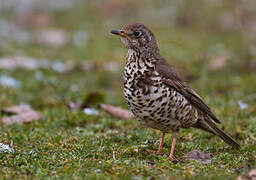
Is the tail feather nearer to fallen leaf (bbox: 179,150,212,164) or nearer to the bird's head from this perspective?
fallen leaf (bbox: 179,150,212,164)

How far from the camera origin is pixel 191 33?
13.9m

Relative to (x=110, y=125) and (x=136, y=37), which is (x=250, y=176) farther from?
(x=110, y=125)

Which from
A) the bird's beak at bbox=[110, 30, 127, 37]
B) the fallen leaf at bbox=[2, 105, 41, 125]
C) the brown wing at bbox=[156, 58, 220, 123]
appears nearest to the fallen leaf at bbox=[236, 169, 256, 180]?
the brown wing at bbox=[156, 58, 220, 123]

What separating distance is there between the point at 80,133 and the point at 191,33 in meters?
8.76

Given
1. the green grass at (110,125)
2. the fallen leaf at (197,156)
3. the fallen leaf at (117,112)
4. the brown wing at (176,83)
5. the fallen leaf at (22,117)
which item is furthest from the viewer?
the fallen leaf at (117,112)

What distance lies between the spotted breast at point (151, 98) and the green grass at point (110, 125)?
0.38m

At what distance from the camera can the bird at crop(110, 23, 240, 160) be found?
475 cm

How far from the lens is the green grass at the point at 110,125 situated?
4.25 meters

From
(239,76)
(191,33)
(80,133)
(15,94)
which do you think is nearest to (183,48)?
(191,33)

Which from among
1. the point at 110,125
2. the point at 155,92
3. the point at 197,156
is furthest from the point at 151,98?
the point at 110,125

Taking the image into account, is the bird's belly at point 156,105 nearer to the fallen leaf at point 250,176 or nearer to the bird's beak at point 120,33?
the bird's beak at point 120,33

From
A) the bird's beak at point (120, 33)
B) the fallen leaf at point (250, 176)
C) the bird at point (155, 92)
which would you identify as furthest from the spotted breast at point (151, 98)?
the fallen leaf at point (250, 176)

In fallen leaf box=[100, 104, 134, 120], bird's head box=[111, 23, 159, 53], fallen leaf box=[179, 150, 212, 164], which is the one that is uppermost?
bird's head box=[111, 23, 159, 53]

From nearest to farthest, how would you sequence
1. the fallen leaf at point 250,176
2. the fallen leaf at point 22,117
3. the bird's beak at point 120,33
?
1. the fallen leaf at point 250,176
2. the bird's beak at point 120,33
3. the fallen leaf at point 22,117
